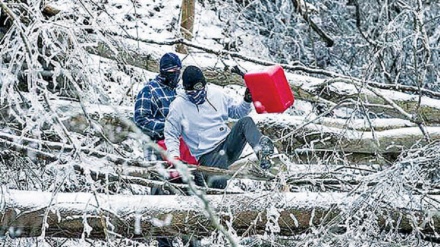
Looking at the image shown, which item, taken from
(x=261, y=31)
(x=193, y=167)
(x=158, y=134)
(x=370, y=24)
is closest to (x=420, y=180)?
(x=193, y=167)

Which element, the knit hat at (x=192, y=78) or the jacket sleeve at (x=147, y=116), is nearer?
the knit hat at (x=192, y=78)

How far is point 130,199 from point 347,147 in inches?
103

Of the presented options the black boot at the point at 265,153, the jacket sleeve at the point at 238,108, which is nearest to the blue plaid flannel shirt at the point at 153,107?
the jacket sleeve at the point at 238,108

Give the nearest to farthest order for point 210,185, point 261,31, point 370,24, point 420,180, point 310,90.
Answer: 1. point 420,180
2. point 210,185
3. point 310,90
4. point 370,24
5. point 261,31

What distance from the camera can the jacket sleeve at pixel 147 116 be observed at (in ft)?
18.4

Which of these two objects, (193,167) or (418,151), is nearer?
(418,151)

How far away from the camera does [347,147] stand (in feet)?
22.5

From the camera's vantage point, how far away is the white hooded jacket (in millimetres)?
5445

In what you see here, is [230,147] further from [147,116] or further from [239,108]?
[147,116]

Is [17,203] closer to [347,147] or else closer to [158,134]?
[158,134]

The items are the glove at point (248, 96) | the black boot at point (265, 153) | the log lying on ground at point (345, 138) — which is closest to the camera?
the black boot at point (265, 153)

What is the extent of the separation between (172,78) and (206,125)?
0.42m

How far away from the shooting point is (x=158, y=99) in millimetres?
5691

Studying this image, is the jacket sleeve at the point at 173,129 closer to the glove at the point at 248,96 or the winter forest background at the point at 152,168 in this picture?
the winter forest background at the point at 152,168
